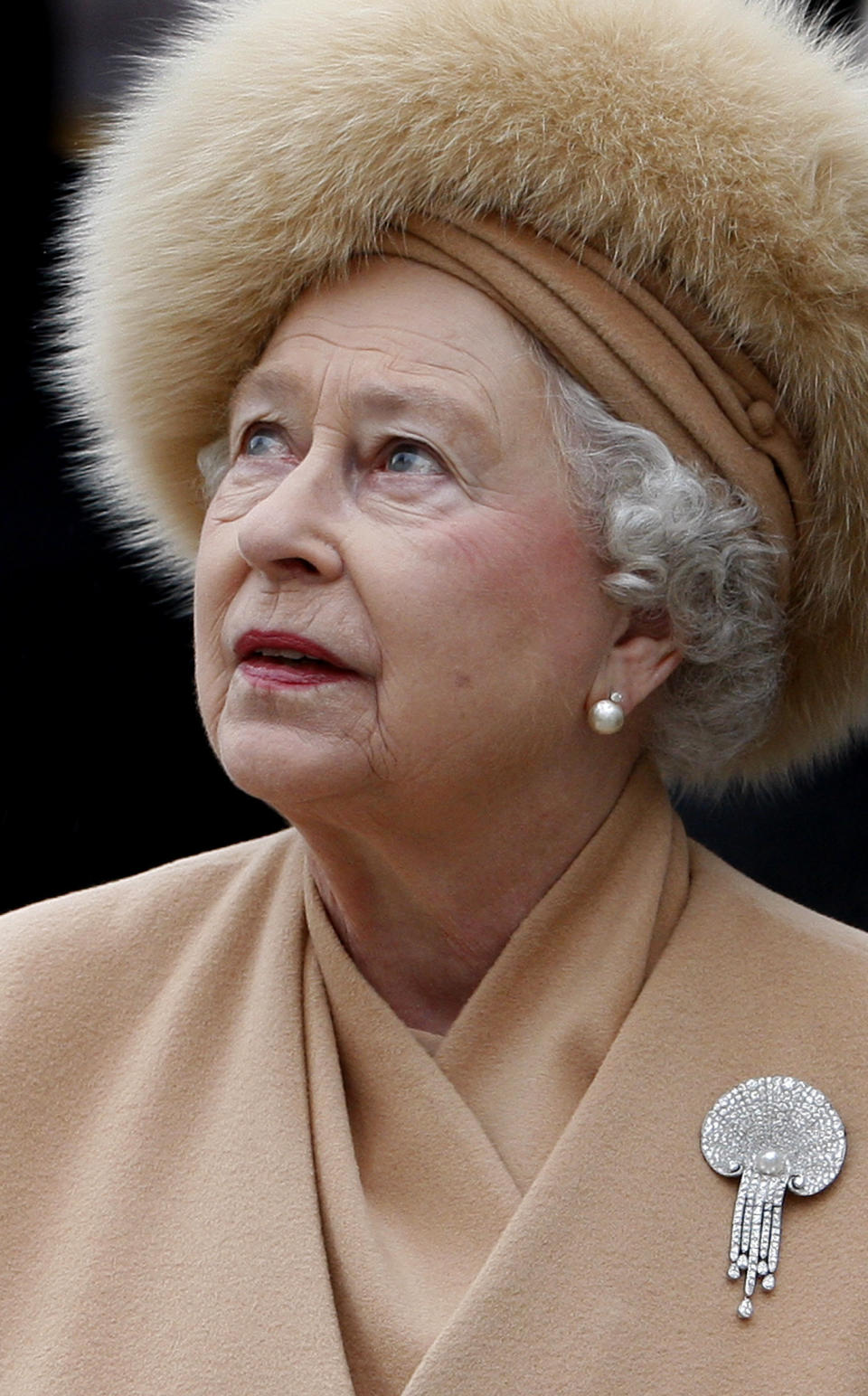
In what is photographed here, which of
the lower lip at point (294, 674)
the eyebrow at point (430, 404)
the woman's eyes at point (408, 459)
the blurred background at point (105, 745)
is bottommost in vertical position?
the blurred background at point (105, 745)

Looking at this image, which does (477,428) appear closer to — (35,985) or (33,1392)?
Result: (35,985)

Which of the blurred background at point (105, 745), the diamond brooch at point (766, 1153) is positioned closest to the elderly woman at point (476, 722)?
the diamond brooch at point (766, 1153)

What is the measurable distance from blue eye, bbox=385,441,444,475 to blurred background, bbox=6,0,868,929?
6.20 feet

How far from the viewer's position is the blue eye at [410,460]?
2.75 meters

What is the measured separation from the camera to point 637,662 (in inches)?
114

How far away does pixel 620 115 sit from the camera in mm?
2744

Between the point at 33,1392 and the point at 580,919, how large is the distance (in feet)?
3.11

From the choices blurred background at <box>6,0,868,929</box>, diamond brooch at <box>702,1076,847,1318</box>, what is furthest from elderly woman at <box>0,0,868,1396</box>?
blurred background at <box>6,0,868,929</box>

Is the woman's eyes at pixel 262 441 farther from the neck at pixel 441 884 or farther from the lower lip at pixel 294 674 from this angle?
the neck at pixel 441 884

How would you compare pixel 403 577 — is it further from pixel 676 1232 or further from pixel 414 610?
pixel 676 1232

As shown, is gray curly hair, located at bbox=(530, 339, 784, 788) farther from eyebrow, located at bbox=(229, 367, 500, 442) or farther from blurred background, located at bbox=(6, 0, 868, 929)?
blurred background, located at bbox=(6, 0, 868, 929)

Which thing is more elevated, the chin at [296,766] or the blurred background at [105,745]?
the chin at [296,766]

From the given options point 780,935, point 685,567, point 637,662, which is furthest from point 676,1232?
point 685,567

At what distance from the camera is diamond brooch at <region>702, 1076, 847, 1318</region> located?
8.32ft
